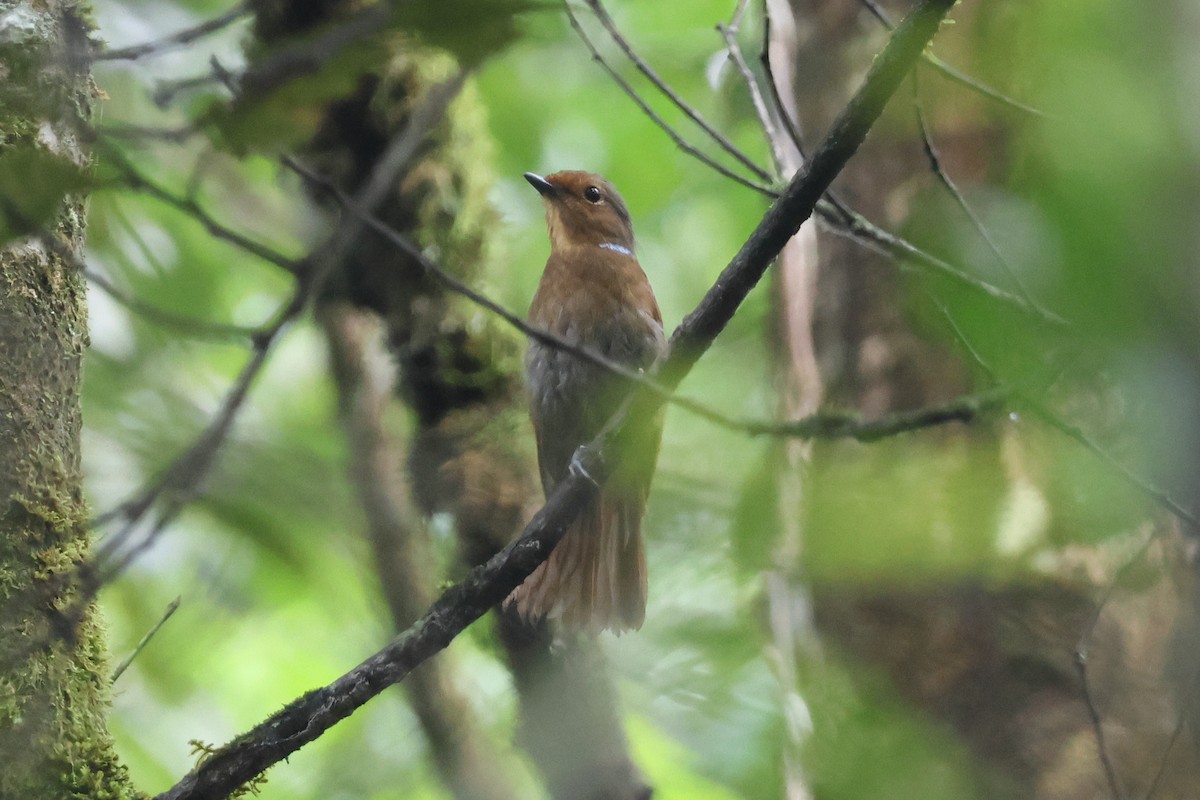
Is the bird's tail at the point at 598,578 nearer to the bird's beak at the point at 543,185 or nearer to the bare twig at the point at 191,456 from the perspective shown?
the bird's beak at the point at 543,185

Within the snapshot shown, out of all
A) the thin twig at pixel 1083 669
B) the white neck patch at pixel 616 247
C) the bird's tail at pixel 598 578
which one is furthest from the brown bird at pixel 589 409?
the thin twig at pixel 1083 669

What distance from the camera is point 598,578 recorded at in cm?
397

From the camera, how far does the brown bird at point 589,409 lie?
3.96m

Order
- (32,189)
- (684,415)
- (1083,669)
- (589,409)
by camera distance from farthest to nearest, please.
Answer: (684,415) < (589,409) < (1083,669) < (32,189)

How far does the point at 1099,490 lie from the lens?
110 centimetres

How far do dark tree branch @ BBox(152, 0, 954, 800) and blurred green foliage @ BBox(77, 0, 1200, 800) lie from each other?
0.74 feet

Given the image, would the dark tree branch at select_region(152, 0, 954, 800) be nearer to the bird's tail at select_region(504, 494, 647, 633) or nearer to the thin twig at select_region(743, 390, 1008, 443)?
the thin twig at select_region(743, 390, 1008, 443)

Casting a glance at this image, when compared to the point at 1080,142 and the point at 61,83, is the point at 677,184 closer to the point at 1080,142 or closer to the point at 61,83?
→ the point at 61,83

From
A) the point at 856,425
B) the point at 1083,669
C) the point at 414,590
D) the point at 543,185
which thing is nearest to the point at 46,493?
the point at 856,425

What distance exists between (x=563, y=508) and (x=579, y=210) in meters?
2.23

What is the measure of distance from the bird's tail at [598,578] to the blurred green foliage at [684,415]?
13 cm

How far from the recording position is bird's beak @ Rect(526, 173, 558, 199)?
15.0ft

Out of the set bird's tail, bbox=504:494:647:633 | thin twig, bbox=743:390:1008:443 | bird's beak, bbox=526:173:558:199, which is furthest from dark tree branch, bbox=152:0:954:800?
bird's beak, bbox=526:173:558:199

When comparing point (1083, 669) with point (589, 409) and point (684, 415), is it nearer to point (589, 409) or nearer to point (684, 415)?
point (589, 409)
